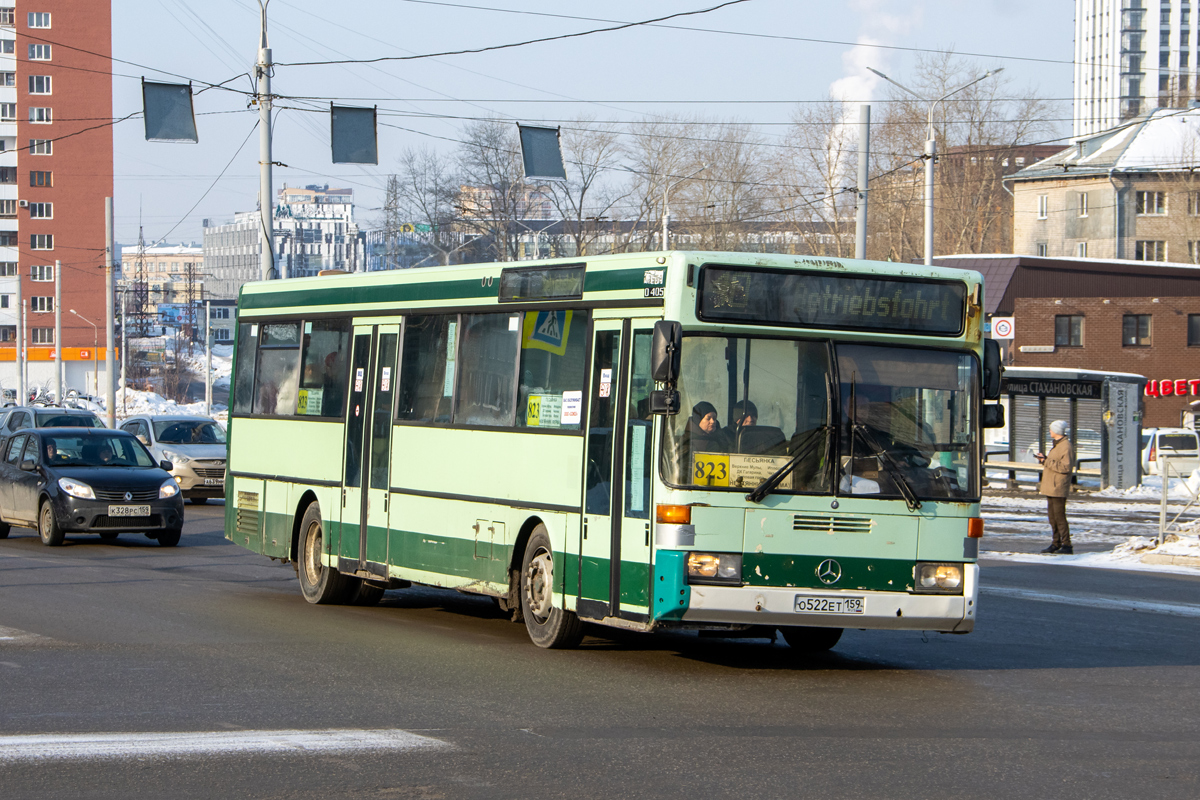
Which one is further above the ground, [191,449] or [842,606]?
[191,449]

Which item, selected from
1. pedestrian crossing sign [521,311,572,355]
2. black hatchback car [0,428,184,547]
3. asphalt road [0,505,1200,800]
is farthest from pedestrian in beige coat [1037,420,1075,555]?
black hatchback car [0,428,184,547]

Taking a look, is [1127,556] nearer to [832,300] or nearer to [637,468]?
[832,300]

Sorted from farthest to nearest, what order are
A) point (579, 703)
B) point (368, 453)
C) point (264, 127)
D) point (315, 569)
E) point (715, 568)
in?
point (264, 127)
point (315, 569)
point (368, 453)
point (715, 568)
point (579, 703)

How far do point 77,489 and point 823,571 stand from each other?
43.7ft

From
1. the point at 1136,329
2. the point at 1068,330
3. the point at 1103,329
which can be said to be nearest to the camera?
the point at 1103,329

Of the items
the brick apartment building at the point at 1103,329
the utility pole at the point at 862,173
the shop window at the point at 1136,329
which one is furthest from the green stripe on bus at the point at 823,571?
the shop window at the point at 1136,329

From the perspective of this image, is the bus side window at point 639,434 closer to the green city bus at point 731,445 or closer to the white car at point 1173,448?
the green city bus at point 731,445

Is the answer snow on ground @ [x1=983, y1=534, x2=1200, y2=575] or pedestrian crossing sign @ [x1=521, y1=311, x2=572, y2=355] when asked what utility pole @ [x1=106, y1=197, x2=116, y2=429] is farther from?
pedestrian crossing sign @ [x1=521, y1=311, x2=572, y2=355]

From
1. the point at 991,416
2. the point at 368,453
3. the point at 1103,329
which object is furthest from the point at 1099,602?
the point at 1103,329

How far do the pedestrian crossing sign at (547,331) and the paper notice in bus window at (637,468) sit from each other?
47.2 inches

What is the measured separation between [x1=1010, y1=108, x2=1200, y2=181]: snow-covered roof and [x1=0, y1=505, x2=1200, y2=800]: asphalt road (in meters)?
72.2

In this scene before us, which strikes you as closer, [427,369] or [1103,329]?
[427,369]

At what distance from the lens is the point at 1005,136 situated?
7812 centimetres

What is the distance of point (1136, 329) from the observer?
188 ft
